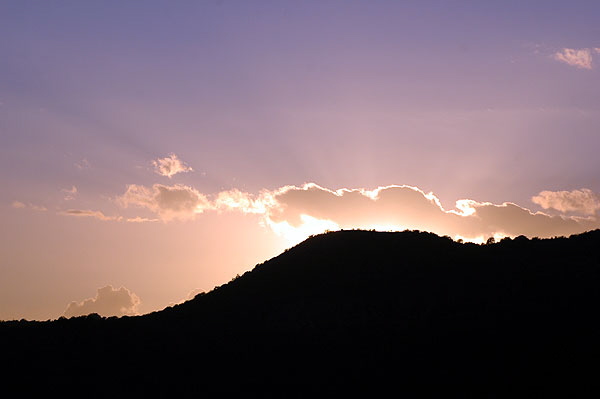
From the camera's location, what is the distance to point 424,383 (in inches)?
1790

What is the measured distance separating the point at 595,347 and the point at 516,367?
693 cm

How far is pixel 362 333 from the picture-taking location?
56062 mm

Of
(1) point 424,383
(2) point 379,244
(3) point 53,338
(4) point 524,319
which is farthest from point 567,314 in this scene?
(3) point 53,338

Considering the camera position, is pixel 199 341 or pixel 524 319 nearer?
pixel 524 319

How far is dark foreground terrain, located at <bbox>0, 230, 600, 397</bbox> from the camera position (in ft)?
149

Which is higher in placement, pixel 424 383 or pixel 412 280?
pixel 412 280

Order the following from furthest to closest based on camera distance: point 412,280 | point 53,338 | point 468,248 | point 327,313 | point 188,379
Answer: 1. point 468,248
2. point 412,280
3. point 327,313
4. point 53,338
5. point 188,379

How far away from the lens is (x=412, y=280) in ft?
210

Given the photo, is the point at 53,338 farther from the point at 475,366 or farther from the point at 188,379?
the point at 475,366

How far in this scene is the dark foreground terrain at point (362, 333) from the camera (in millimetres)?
45375

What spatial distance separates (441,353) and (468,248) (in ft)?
86.0

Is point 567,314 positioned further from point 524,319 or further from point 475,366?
point 475,366

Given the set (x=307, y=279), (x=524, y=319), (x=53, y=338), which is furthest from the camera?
(x=307, y=279)

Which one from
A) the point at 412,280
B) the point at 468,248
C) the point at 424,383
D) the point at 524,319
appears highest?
the point at 468,248
